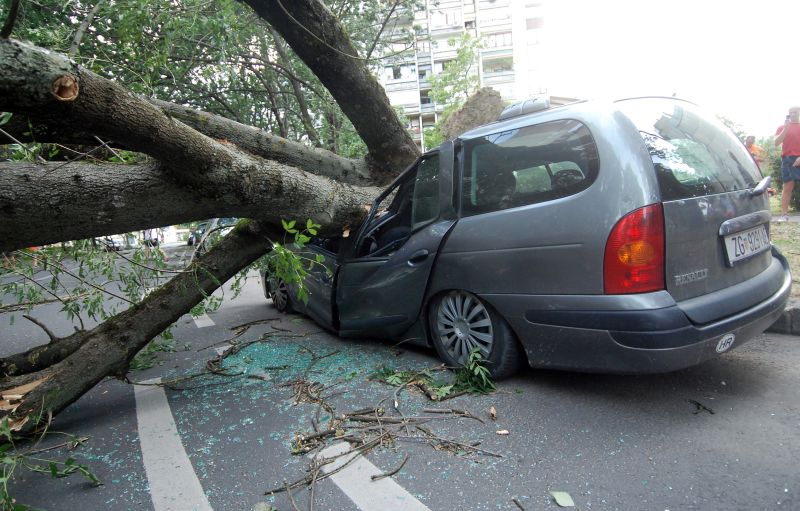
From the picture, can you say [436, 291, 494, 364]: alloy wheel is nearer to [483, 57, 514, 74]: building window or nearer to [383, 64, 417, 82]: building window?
[383, 64, 417, 82]: building window

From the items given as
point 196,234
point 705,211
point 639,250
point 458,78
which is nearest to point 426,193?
point 639,250

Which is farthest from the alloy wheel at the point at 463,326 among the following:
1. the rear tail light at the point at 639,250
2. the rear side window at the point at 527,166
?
the rear tail light at the point at 639,250

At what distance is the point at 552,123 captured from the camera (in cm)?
268

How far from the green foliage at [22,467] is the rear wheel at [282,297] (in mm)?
3071

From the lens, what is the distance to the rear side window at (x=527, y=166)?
2521 millimetres

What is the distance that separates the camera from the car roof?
256cm

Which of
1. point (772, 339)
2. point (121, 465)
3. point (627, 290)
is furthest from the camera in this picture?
point (772, 339)

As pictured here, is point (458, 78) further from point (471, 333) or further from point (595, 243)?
point (595, 243)

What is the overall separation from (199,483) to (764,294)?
3.09 metres

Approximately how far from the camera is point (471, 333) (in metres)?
3.09

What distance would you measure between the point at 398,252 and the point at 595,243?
1.50 metres

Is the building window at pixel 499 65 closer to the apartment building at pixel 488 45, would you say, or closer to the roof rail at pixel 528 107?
the apartment building at pixel 488 45

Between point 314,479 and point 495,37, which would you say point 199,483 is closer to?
point 314,479

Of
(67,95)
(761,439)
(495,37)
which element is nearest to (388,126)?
(67,95)
